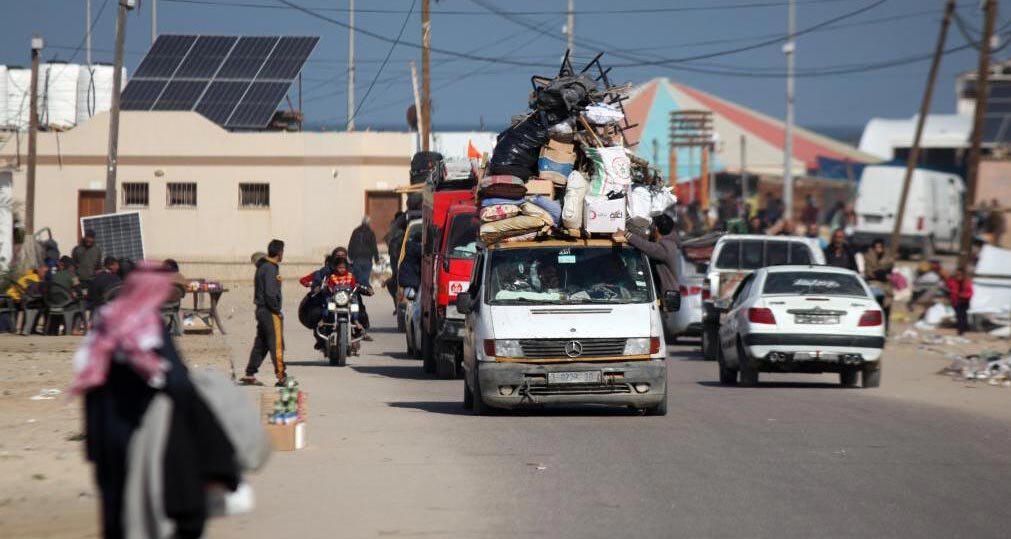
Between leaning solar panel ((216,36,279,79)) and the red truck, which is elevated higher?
leaning solar panel ((216,36,279,79))

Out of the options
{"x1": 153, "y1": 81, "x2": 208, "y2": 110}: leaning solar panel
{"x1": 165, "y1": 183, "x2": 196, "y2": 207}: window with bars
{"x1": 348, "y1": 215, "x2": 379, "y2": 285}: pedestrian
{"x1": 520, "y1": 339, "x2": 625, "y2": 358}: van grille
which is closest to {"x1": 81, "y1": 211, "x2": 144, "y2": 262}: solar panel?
{"x1": 348, "y1": 215, "x2": 379, "y2": 285}: pedestrian

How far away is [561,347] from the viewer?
15.6m

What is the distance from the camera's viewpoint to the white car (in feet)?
65.2

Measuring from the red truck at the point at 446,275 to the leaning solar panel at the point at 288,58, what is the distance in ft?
99.8

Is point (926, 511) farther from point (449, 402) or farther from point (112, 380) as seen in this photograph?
point (449, 402)

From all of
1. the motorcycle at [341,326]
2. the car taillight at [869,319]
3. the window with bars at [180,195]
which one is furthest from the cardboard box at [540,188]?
the window with bars at [180,195]

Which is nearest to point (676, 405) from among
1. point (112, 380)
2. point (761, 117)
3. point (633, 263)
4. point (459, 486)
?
point (633, 263)

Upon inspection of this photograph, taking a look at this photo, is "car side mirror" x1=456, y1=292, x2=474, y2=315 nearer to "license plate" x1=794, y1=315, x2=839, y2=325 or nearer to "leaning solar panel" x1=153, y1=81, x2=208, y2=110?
"license plate" x1=794, y1=315, x2=839, y2=325

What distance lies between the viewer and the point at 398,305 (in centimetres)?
3069

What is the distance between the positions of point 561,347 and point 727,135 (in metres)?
68.8

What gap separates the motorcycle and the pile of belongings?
14.8 feet

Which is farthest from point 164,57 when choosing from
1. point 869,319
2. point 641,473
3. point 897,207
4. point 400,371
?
point 641,473

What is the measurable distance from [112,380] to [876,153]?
243 feet

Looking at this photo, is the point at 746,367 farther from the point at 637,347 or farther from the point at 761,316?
the point at 637,347
